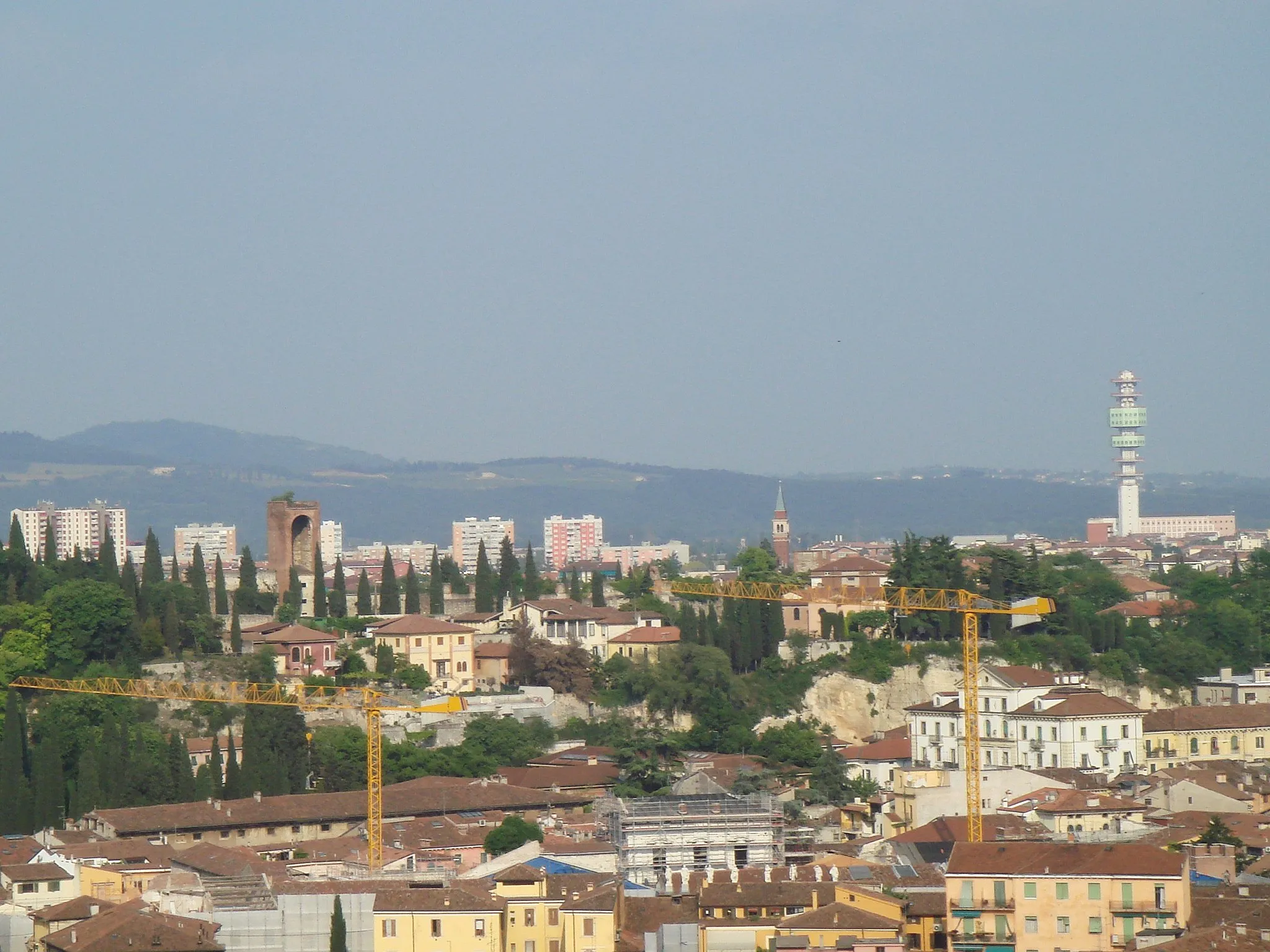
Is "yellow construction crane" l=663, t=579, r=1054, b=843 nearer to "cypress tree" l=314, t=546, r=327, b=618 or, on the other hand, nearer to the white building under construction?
the white building under construction

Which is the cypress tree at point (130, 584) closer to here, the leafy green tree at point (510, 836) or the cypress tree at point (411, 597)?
the cypress tree at point (411, 597)

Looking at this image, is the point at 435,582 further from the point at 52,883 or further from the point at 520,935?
the point at 520,935

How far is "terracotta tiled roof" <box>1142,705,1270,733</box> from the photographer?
2704 inches

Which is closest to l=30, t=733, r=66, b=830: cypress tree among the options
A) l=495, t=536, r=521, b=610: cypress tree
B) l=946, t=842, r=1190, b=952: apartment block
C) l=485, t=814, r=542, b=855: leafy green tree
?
l=485, t=814, r=542, b=855: leafy green tree

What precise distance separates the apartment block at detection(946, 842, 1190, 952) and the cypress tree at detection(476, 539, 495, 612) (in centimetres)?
4213

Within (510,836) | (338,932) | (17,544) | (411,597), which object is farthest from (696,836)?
(17,544)

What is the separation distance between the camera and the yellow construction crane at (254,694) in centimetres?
6412

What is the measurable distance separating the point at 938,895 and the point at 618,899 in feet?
18.7

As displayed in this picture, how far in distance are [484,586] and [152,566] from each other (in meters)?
10.8

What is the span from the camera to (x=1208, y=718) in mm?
69688

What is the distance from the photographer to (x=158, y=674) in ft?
220

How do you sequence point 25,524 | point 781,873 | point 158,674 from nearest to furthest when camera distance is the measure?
point 781,873 < point 158,674 < point 25,524

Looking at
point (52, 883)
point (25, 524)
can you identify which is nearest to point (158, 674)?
point (52, 883)

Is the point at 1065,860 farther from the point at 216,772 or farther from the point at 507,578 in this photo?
the point at 507,578
